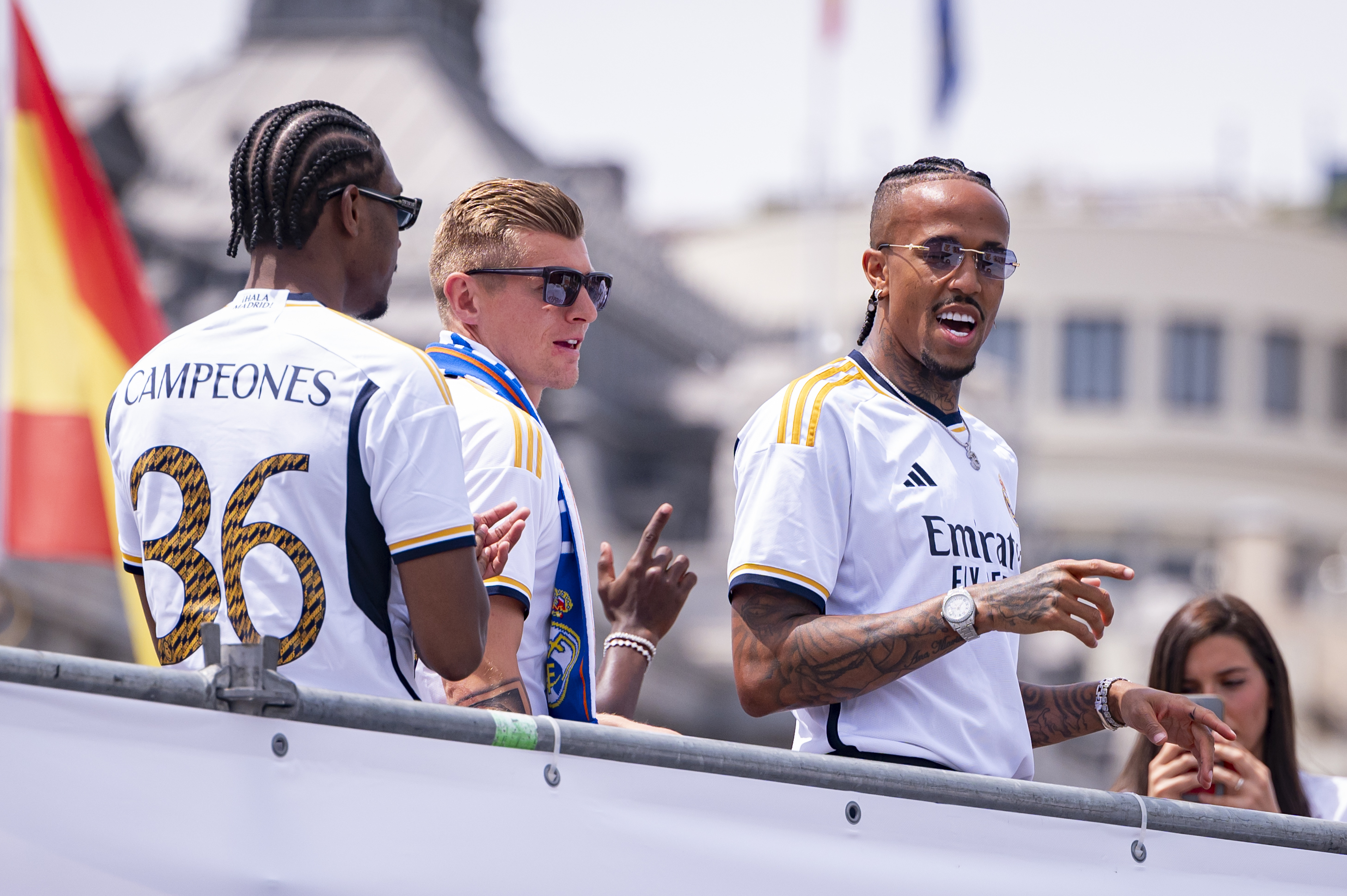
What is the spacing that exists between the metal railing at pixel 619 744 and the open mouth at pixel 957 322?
38.4 inches

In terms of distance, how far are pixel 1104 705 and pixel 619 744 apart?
1389 mm

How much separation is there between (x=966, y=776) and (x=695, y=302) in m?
39.3

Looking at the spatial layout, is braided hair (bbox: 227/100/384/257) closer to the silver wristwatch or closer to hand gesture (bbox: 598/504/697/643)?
hand gesture (bbox: 598/504/697/643)

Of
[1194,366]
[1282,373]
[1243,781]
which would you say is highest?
[1282,373]

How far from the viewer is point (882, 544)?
3564 millimetres

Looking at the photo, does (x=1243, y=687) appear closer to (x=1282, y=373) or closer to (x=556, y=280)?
(x=556, y=280)

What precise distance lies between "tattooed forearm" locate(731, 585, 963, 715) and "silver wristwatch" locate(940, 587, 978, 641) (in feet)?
0.06

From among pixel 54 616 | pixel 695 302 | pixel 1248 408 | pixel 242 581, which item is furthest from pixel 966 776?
pixel 1248 408

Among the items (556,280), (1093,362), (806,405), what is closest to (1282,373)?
(1093,362)

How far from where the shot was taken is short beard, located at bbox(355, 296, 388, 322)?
3.31 m

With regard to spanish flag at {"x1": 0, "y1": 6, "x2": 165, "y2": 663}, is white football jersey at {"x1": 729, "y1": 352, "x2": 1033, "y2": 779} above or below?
below

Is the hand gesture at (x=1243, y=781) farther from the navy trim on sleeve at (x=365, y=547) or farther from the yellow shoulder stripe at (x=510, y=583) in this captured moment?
the navy trim on sleeve at (x=365, y=547)

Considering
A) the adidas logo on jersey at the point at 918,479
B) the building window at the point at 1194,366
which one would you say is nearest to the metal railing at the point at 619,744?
the adidas logo on jersey at the point at 918,479

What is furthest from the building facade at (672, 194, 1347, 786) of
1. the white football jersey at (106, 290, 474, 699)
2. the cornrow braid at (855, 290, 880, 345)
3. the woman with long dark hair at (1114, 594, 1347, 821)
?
the white football jersey at (106, 290, 474, 699)
